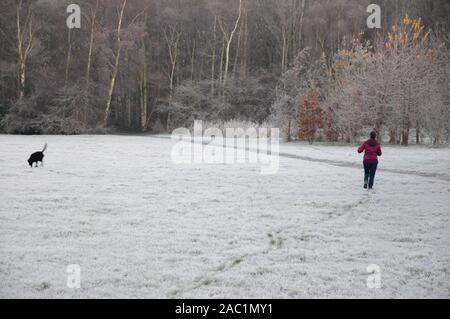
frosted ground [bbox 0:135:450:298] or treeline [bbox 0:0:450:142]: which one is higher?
treeline [bbox 0:0:450:142]

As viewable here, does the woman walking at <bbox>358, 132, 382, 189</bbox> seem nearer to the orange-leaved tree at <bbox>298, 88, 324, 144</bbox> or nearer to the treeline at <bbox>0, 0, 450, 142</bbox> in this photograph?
the orange-leaved tree at <bbox>298, 88, 324, 144</bbox>

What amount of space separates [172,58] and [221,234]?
3980 centimetres

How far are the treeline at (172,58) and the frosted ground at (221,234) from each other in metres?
Answer: 18.7

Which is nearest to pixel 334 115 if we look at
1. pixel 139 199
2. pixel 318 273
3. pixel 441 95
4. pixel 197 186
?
pixel 441 95

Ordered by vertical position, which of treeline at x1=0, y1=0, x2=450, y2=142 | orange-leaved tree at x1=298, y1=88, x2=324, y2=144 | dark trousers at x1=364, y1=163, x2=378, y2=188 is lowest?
dark trousers at x1=364, y1=163, x2=378, y2=188

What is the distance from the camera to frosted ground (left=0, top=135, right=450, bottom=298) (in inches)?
219

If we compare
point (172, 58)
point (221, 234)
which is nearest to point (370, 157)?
point (221, 234)

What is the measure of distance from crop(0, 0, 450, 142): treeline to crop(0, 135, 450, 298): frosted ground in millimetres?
18659

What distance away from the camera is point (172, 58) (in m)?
45.2

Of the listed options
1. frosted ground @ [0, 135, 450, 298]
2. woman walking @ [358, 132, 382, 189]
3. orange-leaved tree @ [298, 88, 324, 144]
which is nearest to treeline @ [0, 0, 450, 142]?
orange-leaved tree @ [298, 88, 324, 144]

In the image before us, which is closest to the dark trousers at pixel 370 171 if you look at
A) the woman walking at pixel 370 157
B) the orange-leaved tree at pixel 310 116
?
the woman walking at pixel 370 157

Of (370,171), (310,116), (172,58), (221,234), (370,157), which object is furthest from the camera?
(172,58)

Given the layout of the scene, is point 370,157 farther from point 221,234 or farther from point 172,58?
point 172,58
